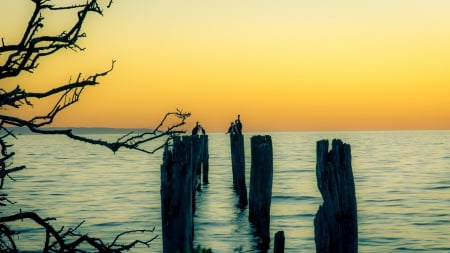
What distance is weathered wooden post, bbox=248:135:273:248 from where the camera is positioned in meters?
14.5

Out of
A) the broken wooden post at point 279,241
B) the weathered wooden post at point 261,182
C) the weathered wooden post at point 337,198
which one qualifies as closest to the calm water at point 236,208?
the weathered wooden post at point 261,182

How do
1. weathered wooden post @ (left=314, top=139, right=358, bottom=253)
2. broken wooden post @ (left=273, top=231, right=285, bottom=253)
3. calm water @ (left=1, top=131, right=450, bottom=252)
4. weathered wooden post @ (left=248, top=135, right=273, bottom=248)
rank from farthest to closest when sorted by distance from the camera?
calm water @ (left=1, top=131, right=450, bottom=252) → weathered wooden post @ (left=248, top=135, right=273, bottom=248) → broken wooden post @ (left=273, top=231, right=285, bottom=253) → weathered wooden post @ (left=314, top=139, right=358, bottom=253)

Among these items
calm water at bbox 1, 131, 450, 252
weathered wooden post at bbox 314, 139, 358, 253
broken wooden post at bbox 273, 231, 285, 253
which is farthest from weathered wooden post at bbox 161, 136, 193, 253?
calm water at bbox 1, 131, 450, 252

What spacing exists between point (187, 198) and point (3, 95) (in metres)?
3.99

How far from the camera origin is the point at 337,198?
291 inches

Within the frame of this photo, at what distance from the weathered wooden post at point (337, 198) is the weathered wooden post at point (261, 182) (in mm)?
A: 6883

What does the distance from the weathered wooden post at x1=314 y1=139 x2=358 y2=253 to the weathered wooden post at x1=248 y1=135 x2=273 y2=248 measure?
6.88m

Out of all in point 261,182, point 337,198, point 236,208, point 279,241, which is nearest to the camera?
point 337,198

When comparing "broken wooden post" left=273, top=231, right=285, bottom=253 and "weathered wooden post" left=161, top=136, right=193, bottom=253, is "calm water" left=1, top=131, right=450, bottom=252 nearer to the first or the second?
"broken wooden post" left=273, top=231, right=285, bottom=253

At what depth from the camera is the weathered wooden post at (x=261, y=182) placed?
14.5 metres

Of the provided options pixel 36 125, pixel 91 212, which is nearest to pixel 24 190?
pixel 91 212

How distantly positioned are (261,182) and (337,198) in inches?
297

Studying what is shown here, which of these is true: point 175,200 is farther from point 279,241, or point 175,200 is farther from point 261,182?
point 261,182

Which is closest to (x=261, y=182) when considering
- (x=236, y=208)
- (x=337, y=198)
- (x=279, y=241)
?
(x=279, y=241)
